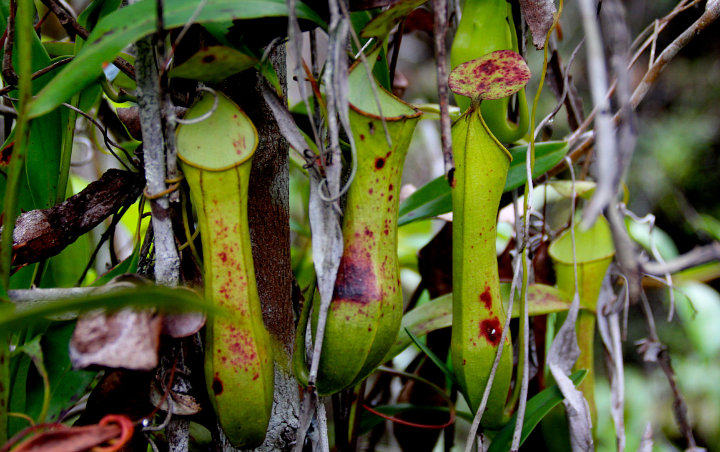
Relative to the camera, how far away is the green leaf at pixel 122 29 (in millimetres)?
335

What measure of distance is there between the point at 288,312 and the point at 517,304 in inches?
9.9

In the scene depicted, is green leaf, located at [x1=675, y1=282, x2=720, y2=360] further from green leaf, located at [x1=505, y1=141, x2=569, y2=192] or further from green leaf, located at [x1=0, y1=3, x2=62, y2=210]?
green leaf, located at [x1=0, y1=3, x2=62, y2=210]

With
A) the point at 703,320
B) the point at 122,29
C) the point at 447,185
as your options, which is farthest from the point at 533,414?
the point at 703,320

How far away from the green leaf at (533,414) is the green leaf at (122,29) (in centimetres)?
46

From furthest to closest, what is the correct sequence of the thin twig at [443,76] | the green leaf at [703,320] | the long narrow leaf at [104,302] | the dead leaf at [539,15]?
the green leaf at [703,320], the dead leaf at [539,15], the thin twig at [443,76], the long narrow leaf at [104,302]

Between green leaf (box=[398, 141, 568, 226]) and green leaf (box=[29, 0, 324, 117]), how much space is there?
0.33m

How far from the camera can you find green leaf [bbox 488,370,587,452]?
0.53 m

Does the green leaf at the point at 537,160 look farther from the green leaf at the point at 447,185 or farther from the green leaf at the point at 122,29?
the green leaf at the point at 122,29

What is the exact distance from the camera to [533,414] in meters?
0.54

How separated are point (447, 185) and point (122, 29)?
0.39 m

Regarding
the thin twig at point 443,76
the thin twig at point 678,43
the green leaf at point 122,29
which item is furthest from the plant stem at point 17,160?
the thin twig at point 678,43

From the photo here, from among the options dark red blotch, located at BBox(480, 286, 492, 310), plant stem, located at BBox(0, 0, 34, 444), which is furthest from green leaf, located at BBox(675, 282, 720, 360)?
plant stem, located at BBox(0, 0, 34, 444)

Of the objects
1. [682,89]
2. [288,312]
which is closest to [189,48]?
[288,312]

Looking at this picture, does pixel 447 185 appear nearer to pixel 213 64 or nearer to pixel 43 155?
pixel 213 64
